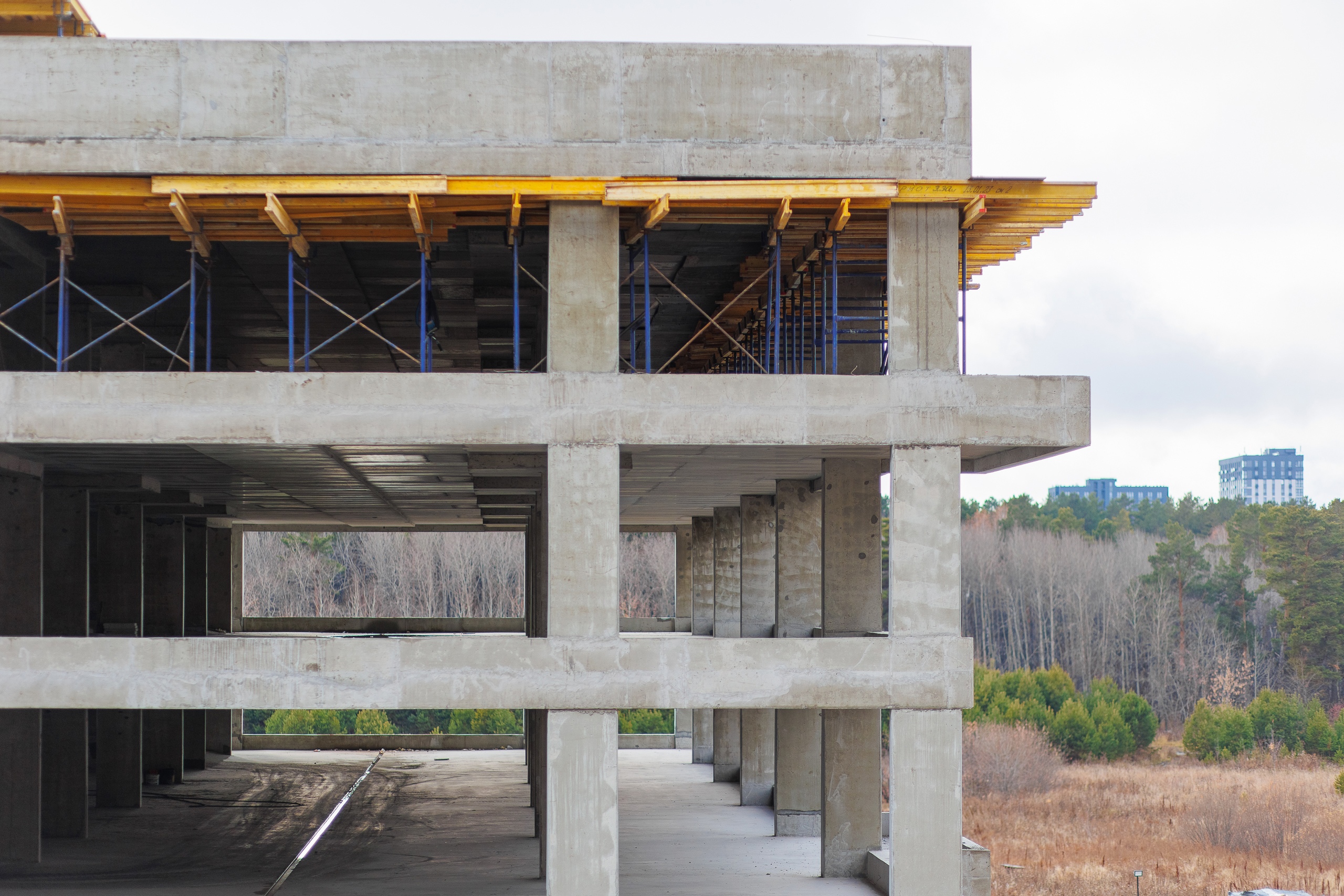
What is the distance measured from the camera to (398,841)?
21.4 m

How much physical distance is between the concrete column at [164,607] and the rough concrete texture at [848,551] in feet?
45.9

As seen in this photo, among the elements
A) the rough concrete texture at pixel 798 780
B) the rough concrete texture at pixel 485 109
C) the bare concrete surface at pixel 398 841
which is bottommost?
the bare concrete surface at pixel 398 841

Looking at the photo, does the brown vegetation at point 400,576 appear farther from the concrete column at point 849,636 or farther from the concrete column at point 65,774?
the concrete column at point 849,636

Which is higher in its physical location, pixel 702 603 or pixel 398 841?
pixel 702 603

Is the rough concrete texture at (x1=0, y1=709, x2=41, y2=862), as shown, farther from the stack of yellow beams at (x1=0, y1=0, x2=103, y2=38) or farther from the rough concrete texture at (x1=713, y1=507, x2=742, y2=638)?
the rough concrete texture at (x1=713, y1=507, x2=742, y2=638)

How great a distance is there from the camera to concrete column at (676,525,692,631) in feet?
123

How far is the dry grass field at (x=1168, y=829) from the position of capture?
33.6 meters

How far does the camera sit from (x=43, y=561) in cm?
1977

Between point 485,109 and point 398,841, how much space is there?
42.0 feet


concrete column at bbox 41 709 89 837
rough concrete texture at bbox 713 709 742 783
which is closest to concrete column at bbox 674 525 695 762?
rough concrete texture at bbox 713 709 742 783

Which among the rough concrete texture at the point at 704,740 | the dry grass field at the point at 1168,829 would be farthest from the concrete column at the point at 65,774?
the dry grass field at the point at 1168,829

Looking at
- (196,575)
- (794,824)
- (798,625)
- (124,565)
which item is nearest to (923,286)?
(798,625)

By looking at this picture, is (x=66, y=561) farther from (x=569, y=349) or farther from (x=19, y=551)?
(x=569, y=349)

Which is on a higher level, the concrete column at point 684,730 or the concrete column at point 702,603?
the concrete column at point 702,603
